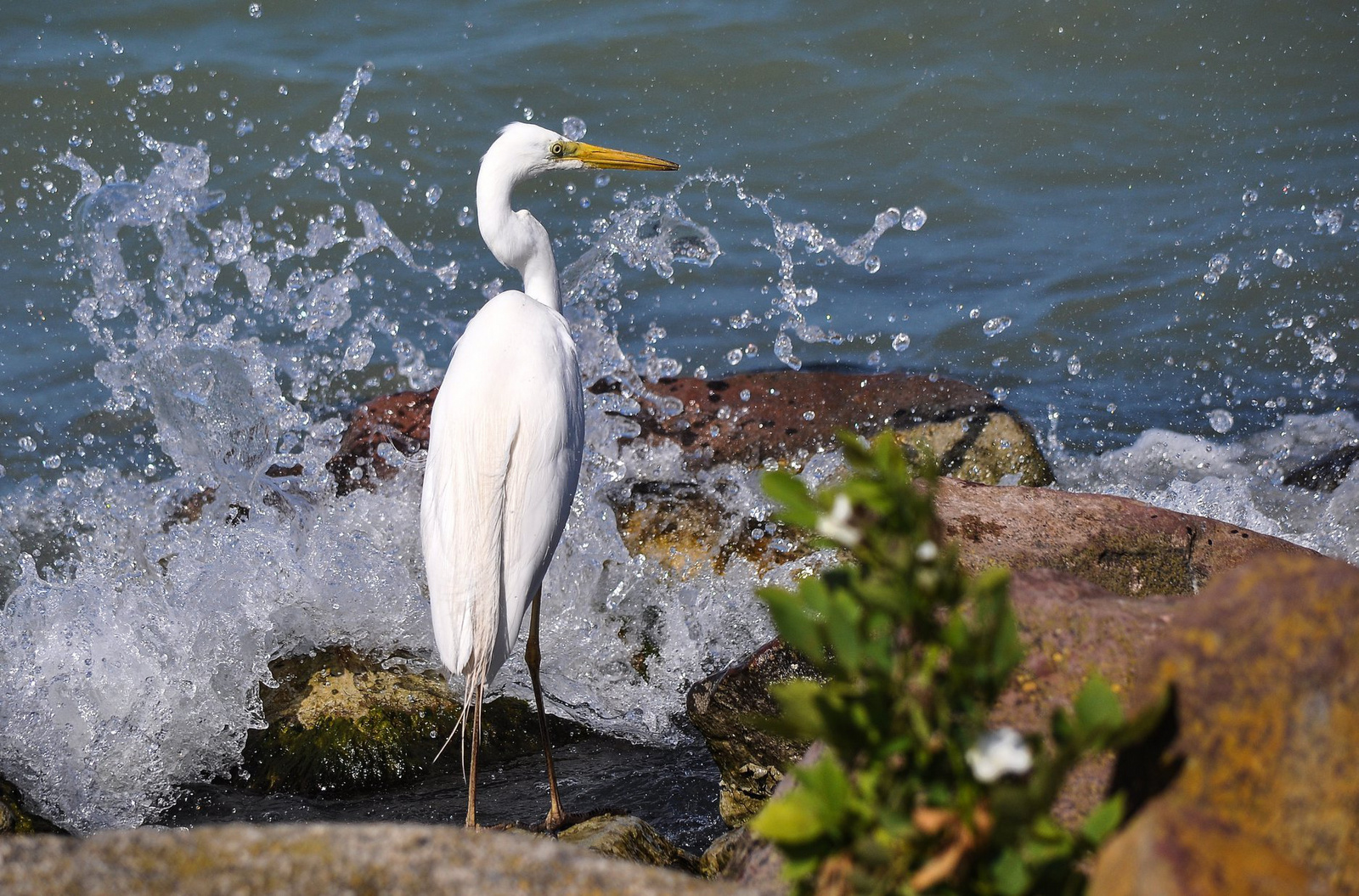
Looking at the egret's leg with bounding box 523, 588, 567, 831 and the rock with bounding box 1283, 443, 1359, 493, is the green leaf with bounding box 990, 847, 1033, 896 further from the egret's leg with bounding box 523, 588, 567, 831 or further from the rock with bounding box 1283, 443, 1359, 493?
the rock with bounding box 1283, 443, 1359, 493

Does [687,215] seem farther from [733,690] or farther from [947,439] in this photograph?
[733,690]

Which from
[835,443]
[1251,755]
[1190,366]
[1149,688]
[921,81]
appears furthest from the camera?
[921,81]

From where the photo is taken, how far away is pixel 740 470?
4.75m

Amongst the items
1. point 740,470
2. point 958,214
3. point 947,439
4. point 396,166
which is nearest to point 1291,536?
point 947,439

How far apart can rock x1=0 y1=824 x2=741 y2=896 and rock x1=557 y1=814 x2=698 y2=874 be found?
1241mm

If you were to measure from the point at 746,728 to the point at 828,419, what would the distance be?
2111 mm

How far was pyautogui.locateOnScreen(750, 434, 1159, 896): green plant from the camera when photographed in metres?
1.19

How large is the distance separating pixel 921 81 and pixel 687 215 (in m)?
2.60

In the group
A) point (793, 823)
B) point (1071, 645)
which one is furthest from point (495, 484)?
point (793, 823)

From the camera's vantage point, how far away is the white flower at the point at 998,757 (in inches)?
45.5

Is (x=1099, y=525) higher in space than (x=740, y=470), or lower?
higher

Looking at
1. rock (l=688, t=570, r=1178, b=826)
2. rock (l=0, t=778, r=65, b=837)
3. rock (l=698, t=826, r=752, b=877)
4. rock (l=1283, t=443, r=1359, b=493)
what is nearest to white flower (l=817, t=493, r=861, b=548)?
rock (l=688, t=570, r=1178, b=826)

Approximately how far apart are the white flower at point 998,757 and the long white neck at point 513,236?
3056 millimetres

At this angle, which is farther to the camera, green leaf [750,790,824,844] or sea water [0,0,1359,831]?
sea water [0,0,1359,831]
